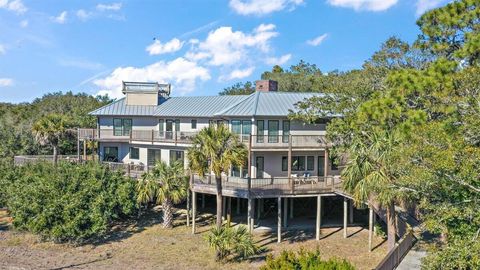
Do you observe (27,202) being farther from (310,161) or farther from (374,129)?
(374,129)

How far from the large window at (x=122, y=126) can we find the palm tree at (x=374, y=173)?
69.6ft

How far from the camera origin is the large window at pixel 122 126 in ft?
120

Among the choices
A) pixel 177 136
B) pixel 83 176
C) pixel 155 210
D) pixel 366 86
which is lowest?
pixel 155 210

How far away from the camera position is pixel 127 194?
27891 millimetres

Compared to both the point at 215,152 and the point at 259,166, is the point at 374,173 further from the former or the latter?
the point at 259,166

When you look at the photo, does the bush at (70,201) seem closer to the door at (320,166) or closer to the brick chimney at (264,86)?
the brick chimney at (264,86)

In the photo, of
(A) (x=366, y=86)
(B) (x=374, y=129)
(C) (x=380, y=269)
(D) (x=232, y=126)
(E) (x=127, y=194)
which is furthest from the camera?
(D) (x=232, y=126)

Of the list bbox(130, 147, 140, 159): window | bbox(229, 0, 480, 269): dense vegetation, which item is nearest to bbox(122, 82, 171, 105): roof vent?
bbox(130, 147, 140, 159): window

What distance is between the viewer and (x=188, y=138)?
100 ft

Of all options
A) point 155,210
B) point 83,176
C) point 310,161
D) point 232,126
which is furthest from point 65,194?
point 310,161

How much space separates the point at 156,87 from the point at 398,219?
2388 centimetres

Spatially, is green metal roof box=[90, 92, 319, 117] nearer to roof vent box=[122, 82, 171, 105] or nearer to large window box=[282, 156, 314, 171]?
roof vent box=[122, 82, 171, 105]

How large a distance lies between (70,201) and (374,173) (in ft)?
59.5

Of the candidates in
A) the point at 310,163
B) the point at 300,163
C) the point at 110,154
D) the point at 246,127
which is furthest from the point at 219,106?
the point at 110,154
